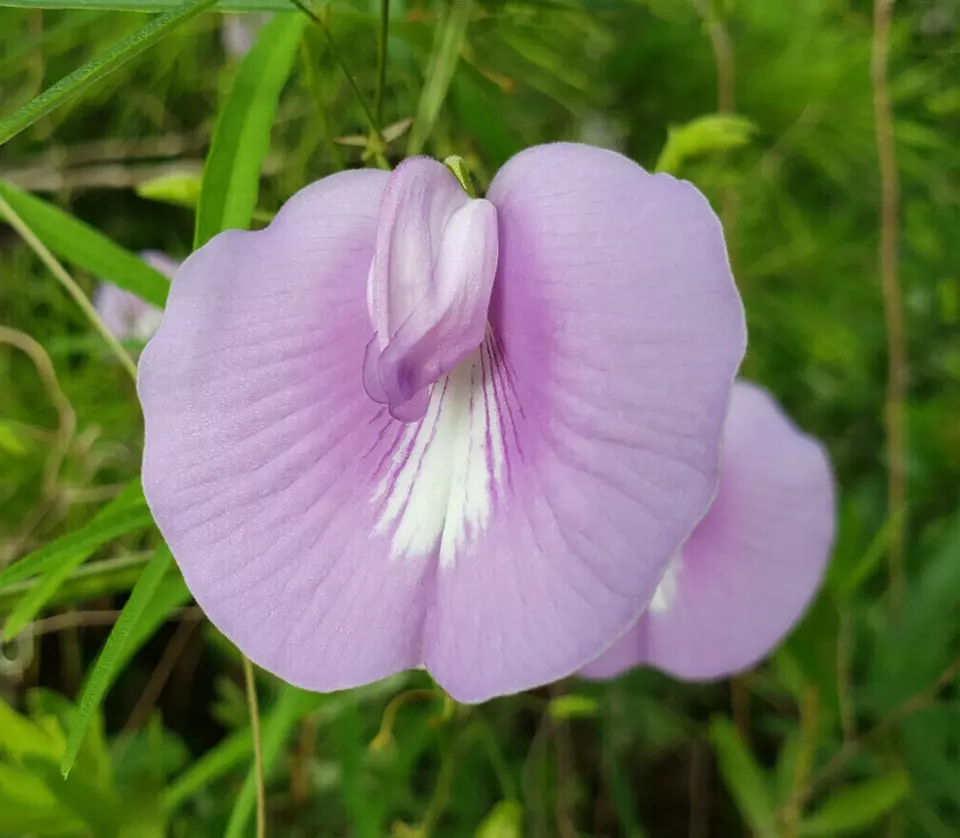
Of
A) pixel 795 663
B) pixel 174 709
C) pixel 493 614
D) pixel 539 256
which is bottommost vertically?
pixel 174 709

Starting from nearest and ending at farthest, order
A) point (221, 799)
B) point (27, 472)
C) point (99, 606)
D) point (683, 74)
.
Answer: point (221, 799)
point (27, 472)
point (99, 606)
point (683, 74)

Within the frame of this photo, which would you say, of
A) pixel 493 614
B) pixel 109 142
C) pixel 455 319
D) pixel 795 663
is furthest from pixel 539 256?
pixel 109 142

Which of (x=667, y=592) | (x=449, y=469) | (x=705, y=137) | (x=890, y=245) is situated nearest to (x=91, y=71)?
(x=449, y=469)

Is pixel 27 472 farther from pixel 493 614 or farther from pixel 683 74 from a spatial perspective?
pixel 683 74

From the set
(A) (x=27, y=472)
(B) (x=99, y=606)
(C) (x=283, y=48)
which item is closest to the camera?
(C) (x=283, y=48)

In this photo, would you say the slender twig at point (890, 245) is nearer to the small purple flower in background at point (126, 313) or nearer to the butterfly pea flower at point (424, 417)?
the butterfly pea flower at point (424, 417)

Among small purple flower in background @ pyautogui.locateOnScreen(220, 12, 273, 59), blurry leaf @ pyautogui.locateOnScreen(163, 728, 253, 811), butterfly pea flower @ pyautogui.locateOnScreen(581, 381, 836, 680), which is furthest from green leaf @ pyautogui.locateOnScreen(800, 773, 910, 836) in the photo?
small purple flower in background @ pyautogui.locateOnScreen(220, 12, 273, 59)
